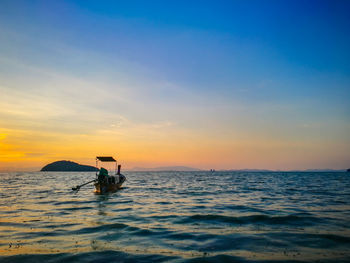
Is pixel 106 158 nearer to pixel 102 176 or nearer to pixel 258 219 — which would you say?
pixel 102 176

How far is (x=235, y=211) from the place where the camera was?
62.2ft

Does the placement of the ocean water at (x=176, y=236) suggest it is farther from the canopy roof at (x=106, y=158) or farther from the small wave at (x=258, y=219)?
the canopy roof at (x=106, y=158)

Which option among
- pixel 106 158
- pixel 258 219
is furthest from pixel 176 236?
pixel 106 158

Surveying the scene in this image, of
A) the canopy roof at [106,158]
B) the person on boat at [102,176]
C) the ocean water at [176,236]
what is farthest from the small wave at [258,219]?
the canopy roof at [106,158]

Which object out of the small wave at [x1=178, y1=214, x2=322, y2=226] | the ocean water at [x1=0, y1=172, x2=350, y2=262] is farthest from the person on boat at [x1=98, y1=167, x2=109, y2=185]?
the small wave at [x1=178, y1=214, x2=322, y2=226]

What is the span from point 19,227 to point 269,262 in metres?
13.7

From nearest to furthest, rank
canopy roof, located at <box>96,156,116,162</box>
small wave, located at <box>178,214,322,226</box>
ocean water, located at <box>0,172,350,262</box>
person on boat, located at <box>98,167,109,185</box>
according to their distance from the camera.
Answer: ocean water, located at <box>0,172,350,262</box> → small wave, located at <box>178,214,322,226</box> → person on boat, located at <box>98,167,109,185</box> → canopy roof, located at <box>96,156,116,162</box>

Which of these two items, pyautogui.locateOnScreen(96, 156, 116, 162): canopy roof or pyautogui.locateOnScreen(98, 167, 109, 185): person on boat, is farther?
pyautogui.locateOnScreen(96, 156, 116, 162): canopy roof

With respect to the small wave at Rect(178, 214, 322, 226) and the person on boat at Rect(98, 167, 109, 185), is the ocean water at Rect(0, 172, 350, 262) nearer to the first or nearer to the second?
the small wave at Rect(178, 214, 322, 226)

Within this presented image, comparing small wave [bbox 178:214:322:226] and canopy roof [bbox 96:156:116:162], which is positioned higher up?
canopy roof [bbox 96:156:116:162]

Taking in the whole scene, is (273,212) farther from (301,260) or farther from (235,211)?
(301,260)

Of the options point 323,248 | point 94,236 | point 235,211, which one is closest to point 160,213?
point 235,211

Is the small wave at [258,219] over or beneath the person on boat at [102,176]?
beneath

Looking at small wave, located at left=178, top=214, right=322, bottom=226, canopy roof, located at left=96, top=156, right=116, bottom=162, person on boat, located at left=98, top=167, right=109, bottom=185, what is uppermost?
canopy roof, located at left=96, top=156, right=116, bottom=162
